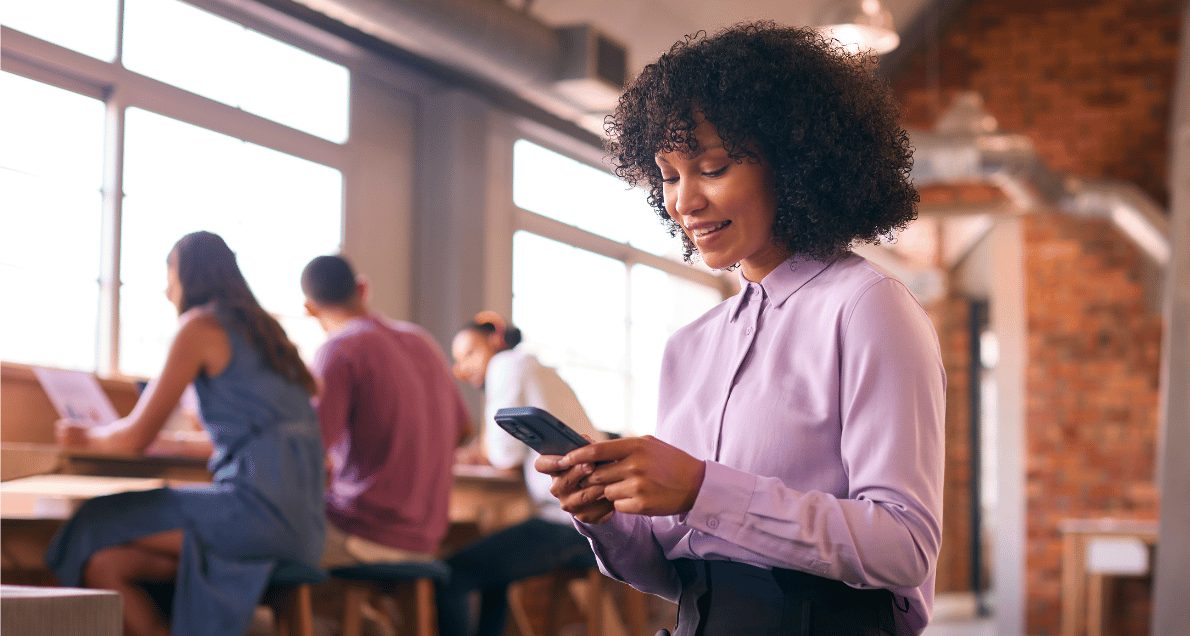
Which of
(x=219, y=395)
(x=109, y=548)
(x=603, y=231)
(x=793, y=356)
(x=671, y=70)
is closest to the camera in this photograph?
(x=793, y=356)

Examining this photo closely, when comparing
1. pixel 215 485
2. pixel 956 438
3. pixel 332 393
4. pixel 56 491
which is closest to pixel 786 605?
pixel 215 485

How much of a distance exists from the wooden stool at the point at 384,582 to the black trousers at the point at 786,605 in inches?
96.8

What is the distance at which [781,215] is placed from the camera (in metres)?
1.42

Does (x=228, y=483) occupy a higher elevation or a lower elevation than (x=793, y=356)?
lower

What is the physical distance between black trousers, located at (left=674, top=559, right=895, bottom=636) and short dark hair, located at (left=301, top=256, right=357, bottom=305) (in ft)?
9.06

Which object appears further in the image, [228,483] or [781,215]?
[228,483]

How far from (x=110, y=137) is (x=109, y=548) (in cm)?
258

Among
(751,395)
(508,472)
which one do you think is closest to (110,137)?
(508,472)

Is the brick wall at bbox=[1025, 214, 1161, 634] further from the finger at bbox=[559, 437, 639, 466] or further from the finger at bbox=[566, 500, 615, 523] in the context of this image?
the finger at bbox=[559, 437, 639, 466]

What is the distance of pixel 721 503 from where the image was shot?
3.95 ft

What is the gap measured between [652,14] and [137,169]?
3548 mm

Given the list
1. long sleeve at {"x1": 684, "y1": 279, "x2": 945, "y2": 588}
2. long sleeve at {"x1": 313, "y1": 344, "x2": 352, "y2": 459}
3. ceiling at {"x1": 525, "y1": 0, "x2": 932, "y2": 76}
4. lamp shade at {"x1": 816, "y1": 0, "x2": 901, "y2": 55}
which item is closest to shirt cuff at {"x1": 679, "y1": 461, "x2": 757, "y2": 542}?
long sleeve at {"x1": 684, "y1": 279, "x2": 945, "y2": 588}

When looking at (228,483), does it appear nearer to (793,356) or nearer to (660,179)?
(660,179)

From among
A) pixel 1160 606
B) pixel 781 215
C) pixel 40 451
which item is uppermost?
pixel 781 215
